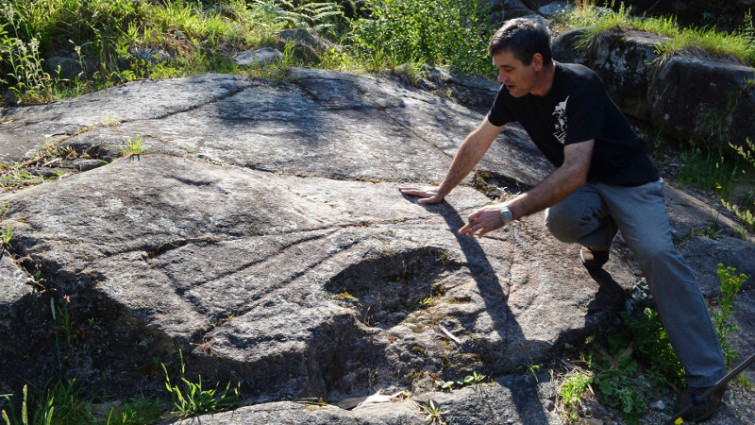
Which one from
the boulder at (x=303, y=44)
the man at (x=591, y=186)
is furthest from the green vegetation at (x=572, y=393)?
the boulder at (x=303, y=44)

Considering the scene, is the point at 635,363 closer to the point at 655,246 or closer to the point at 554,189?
the point at 655,246

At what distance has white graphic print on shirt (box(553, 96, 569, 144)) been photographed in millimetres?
3566

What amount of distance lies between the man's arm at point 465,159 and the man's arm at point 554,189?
62cm

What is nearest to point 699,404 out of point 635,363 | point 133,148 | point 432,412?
point 635,363

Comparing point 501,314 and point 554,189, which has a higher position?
point 554,189

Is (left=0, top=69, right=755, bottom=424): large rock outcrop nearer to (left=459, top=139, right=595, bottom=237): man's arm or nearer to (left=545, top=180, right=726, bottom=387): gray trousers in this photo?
(left=545, top=180, right=726, bottom=387): gray trousers

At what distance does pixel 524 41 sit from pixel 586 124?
1.81ft

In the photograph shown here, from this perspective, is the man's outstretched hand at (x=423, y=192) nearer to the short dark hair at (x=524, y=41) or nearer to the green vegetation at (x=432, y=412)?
the short dark hair at (x=524, y=41)

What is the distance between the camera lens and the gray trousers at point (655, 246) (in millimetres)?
3248

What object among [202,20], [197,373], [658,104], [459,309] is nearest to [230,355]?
[197,373]

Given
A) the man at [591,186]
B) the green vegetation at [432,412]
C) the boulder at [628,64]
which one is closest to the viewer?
the green vegetation at [432,412]

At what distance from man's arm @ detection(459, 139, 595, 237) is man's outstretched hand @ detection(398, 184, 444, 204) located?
2.36ft

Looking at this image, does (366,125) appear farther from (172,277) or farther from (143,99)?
(172,277)

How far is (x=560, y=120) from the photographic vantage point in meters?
3.62
